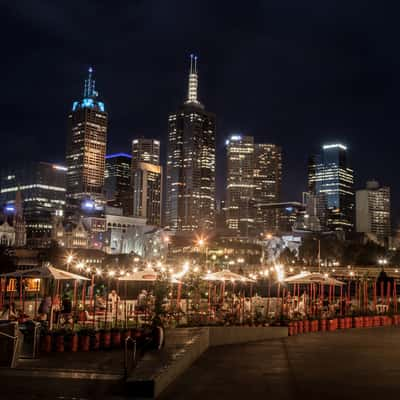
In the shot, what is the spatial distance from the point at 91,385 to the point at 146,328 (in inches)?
220

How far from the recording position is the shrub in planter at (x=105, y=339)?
15695 millimetres

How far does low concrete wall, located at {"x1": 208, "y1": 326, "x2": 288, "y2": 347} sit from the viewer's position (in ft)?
58.0

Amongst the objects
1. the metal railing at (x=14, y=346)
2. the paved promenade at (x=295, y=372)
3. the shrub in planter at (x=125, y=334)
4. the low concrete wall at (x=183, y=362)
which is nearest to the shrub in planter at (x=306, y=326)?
the paved promenade at (x=295, y=372)

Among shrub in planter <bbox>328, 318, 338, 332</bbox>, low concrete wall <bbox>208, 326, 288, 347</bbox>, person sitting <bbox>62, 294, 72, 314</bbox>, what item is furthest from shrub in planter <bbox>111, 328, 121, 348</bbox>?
shrub in planter <bbox>328, 318, 338, 332</bbox>

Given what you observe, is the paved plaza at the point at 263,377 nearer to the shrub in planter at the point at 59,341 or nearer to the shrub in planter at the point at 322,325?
the shrub in planter at the point at 59,341

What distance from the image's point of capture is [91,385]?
11.0 m

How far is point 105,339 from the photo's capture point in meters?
15.8

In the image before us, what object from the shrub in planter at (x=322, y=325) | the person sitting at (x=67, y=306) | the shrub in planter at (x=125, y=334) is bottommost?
the shrub in planter at (x=322, y=325)

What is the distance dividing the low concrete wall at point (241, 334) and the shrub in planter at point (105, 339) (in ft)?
11.4

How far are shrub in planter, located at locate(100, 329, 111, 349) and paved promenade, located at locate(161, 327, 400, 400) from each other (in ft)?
9.86

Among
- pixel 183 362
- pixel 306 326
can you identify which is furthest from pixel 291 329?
pixel 183 362

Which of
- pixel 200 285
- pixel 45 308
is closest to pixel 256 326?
pixel 200 285

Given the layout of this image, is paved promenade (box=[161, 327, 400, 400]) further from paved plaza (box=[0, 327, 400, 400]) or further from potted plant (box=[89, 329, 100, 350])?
potted plant (box=[89, 329, 100, 350])

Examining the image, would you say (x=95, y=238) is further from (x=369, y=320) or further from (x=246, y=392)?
(x=246, y=392)
